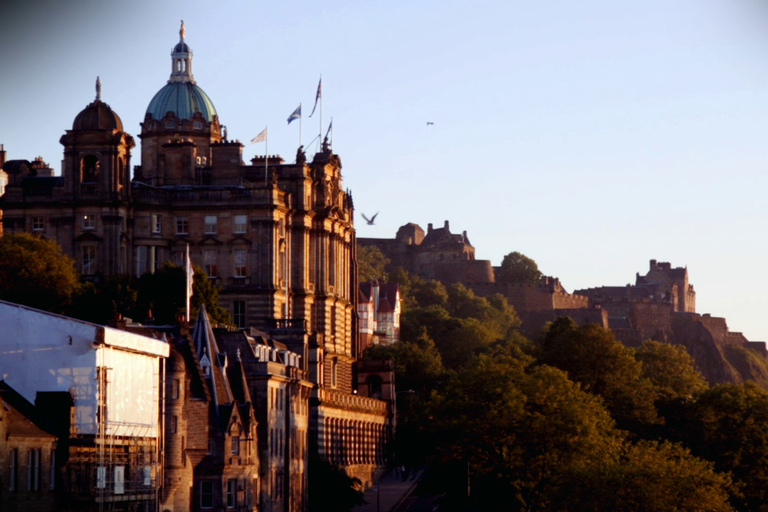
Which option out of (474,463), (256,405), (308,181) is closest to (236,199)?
(308,181)

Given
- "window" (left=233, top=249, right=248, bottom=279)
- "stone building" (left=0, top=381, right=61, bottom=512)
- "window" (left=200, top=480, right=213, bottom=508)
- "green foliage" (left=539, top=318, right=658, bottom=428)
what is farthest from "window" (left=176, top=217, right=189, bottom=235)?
"stone building" (left=0, top=381, right=61, bottom=512)

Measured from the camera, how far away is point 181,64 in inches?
6629

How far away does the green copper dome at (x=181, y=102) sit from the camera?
6535 inches

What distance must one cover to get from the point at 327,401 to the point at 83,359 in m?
58.3

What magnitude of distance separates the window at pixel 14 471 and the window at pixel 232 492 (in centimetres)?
2376

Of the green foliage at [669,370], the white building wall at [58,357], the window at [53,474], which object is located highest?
the green foliage at [669,370]

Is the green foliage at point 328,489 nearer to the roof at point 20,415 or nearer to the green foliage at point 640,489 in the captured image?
the green foliage at point 640,489

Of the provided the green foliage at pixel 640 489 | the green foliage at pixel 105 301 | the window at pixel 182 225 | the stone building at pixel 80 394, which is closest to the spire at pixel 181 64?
the window at pixel 182 225

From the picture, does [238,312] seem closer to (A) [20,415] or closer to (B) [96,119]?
(B) [96,119]

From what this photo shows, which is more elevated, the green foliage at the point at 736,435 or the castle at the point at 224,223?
the castle at the point at 224,223

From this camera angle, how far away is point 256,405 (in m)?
106

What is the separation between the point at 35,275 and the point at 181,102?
1446 inches

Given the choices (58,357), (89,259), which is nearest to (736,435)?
(89,259)

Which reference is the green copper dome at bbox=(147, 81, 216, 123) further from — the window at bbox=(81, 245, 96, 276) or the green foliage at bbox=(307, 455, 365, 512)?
the green foliage at bbox=(307, 455, 365, 512)
